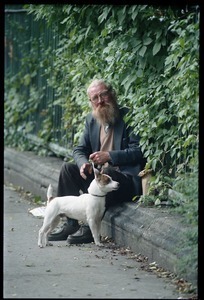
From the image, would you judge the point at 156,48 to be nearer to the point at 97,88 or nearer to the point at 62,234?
the point at 97,88

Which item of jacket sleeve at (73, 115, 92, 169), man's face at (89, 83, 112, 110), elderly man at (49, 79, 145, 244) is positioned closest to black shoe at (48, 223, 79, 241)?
elderly man at (49, 79, 145, 244)

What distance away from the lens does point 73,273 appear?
7.05m

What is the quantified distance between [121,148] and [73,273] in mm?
1904

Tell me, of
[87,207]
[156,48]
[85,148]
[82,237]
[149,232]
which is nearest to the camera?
[149,232]

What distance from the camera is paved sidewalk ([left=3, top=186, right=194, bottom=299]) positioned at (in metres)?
6.31

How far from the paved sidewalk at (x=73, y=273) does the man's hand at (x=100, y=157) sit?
75 cm

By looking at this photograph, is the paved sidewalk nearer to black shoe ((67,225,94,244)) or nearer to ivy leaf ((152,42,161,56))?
Answer: black shoe ((67,225,94,244))

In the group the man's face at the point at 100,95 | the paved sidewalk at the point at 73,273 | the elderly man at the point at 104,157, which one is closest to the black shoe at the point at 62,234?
the elderly man at the point at 104,157

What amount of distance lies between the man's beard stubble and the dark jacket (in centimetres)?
6

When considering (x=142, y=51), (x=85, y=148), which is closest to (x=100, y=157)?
(x=85, y=148)

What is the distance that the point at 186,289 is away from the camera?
6320mm

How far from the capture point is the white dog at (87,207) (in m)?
8.30

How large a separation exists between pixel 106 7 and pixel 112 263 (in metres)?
2.58
